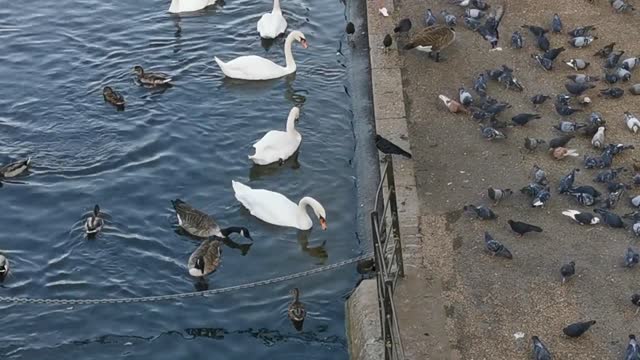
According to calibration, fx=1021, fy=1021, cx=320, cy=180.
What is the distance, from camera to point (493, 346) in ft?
34.4

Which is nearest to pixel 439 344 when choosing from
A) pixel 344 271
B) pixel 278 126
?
pixel 344 271

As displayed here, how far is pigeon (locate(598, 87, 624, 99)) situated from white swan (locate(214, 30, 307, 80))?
5328 mm

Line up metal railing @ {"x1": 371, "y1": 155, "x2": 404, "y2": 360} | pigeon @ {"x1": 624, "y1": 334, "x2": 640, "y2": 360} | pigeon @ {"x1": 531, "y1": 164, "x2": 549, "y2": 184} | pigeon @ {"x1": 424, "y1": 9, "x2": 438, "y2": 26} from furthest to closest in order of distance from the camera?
pigeon @ {"x1": 424, "y1": 9, "x2": 438, "y2": 26}, pigeon @ {"x1": 531, "y1": 164, "x2": 549, "y2": 184}, pigeon @ {"x1": 624, "y1": 334, "x2": 640, "y2": 360}, metal railing @ {"x1": 371, "y1": 155, "x2": 404, "y2": 360}

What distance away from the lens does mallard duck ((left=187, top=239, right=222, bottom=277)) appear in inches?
491

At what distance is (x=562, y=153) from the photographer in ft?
45.6

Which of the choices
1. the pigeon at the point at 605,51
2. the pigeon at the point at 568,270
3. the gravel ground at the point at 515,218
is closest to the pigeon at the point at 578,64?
the gravel ground at the point at 515,218

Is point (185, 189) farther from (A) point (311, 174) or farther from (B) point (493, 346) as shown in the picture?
(B) point (493, 346)

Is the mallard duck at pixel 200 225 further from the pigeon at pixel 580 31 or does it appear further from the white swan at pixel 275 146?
the pigeon at pixel 580 31

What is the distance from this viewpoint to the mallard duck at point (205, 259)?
12.5m

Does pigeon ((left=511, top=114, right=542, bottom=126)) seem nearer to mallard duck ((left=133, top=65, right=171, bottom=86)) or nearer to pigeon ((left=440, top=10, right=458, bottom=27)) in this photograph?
pigeon ((left=440, top=10, right=458, bottom=27))

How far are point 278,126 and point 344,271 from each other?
4.12 m

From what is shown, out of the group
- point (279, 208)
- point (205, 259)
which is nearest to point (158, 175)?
point (279, 208)

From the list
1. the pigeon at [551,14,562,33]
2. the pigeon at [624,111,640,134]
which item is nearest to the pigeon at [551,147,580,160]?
the pigeon at [624,111,640,134]

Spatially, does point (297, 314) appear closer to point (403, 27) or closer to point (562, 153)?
point (562, 153)
